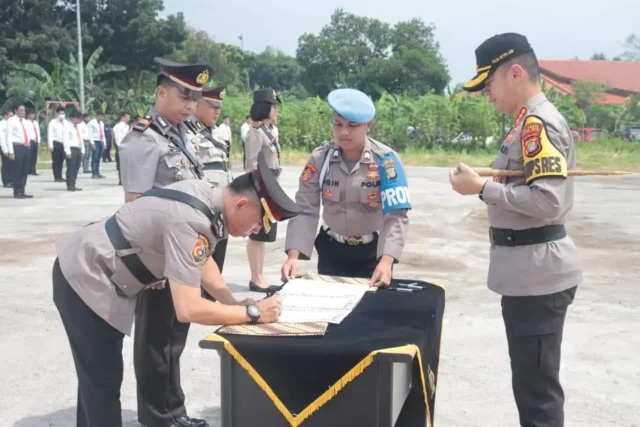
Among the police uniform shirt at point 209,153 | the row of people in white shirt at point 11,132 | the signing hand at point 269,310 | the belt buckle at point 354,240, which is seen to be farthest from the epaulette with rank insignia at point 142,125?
the row of people in white shirt at point 11,132

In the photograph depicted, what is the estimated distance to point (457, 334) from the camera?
5348 millimetres

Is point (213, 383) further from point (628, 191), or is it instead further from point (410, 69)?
point (410, 69)

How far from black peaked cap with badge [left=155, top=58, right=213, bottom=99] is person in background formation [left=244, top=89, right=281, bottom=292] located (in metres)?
2.75

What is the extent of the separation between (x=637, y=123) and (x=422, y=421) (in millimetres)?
35922

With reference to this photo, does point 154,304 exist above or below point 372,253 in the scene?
below

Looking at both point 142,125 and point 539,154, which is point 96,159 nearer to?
point 142,125

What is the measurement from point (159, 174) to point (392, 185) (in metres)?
1.19

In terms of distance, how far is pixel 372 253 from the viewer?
368 centimetres

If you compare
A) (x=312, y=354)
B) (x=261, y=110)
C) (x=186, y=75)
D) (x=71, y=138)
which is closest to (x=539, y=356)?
(x=312, y=354)

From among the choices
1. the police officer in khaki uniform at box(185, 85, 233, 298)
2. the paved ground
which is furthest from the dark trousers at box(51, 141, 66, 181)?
the police officer in khaki uniform at box(185, 85, 233, 298)

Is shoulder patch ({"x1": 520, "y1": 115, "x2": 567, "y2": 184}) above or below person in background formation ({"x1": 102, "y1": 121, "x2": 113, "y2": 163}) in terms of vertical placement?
above

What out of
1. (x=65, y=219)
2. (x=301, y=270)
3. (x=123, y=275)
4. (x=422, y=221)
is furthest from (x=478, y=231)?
→ (x=123, y=275)

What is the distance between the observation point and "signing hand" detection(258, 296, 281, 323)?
8.61 feet

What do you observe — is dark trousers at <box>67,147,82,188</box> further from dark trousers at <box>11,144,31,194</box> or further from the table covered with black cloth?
the table covered with black cloth
